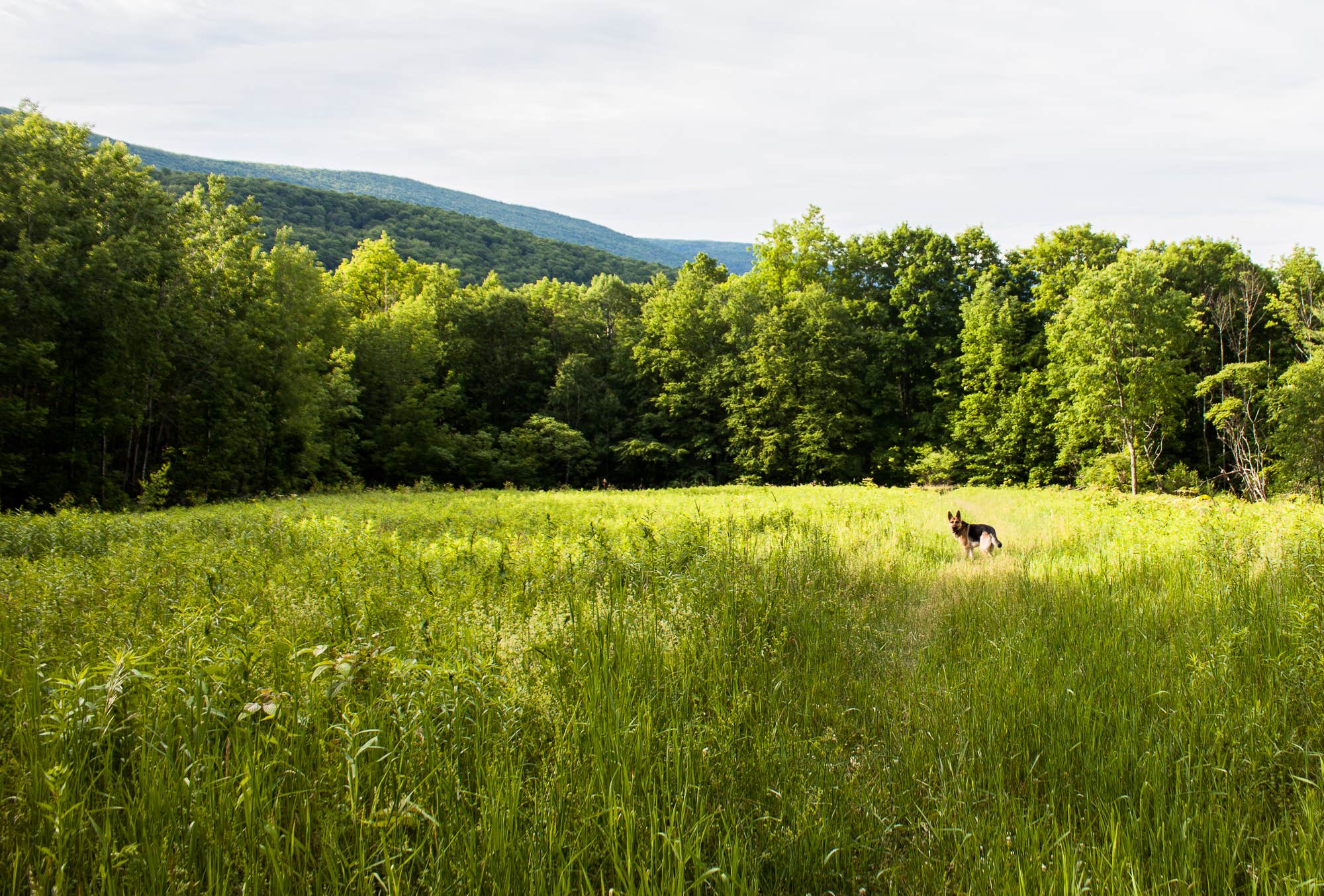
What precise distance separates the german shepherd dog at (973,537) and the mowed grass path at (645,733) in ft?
9.16

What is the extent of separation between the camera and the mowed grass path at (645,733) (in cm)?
209

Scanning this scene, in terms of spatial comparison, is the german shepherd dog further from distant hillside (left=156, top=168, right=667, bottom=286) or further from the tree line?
distant hillside (left=156, top=168, right=667, bottom=286)

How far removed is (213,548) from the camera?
7562mm

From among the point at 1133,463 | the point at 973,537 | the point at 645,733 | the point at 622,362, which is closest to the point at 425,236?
the point at 622,362

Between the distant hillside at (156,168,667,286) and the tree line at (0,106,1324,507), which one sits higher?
the distant hillside at (156,168,667,286)

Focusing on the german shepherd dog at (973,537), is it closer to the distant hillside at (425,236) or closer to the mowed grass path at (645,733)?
the mowed grass path at (645,733)

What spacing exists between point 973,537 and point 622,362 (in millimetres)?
44036

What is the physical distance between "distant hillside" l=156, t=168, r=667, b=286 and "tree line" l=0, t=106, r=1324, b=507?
27.3 metres

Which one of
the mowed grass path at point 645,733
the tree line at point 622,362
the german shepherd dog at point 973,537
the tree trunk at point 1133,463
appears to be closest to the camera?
the mowed grass path at point 645,733

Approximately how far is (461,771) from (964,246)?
1986 inches

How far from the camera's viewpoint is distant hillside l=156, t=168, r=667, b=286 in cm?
7806

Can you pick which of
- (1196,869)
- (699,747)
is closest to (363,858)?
(699,747)

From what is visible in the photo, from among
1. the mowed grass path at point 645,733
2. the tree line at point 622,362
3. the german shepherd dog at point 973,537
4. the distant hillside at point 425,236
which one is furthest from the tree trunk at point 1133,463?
the distant hillside at point 425,236

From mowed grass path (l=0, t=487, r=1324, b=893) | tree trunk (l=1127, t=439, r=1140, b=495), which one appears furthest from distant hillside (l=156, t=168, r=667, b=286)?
mowed grass path (l=0, t=487, r=1324, b=893)
